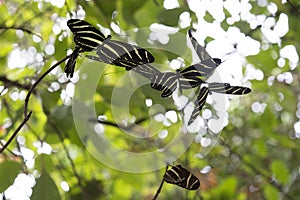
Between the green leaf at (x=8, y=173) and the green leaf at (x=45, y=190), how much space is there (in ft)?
0.12

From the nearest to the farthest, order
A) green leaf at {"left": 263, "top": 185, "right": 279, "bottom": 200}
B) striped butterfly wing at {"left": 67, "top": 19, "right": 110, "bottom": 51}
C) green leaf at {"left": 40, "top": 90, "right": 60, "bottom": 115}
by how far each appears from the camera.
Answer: striped butterfly wing at {"left": 67, "top": 19, "right": 110, "bottom": 51} → green leaf at {"left": 40, "top": 90, "right": 60, "bottom": 115} → green leaf at {"left": 263, "top": 185, "right": 279, "bottom": 200}

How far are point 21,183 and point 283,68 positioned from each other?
37 centimetres

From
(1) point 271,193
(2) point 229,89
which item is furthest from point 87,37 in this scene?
(1) point 271,193

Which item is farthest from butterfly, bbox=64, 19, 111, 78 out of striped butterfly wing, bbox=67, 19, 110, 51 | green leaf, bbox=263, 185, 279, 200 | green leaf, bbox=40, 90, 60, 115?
green leaf, bbox=263, 185, 279, 200

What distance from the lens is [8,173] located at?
42cm

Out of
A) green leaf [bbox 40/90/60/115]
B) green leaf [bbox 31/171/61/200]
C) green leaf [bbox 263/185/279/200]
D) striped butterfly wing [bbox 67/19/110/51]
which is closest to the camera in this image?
striped butterfly wing [bbox 67/19/110/51]

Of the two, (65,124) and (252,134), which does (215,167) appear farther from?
(65,124)

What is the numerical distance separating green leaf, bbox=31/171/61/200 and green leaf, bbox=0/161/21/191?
0.04 m

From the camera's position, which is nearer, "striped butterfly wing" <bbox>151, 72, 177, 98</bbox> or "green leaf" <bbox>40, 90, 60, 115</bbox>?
"striped butterfly wing" <bbox>151, 72, 177, 98</bbox>

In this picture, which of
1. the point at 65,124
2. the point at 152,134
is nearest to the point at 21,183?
the point at 65,124

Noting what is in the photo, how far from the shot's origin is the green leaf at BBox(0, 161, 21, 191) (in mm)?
421

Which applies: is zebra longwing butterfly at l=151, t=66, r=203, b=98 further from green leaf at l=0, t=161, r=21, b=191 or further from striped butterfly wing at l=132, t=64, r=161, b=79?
green leaf at l=0, t=161, r=21, b=191

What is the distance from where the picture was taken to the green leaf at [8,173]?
0.42 metres

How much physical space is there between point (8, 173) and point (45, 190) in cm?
5
